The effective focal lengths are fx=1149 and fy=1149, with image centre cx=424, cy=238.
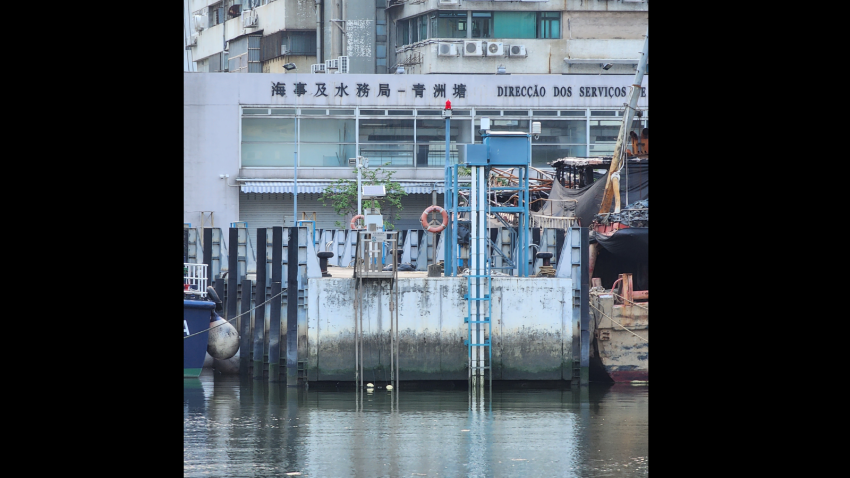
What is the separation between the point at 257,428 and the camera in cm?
1983

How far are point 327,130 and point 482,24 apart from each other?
49.4 feet

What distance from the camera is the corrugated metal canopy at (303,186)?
48094mm

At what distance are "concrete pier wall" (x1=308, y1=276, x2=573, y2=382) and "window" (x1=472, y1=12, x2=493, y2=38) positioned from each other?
39249mm

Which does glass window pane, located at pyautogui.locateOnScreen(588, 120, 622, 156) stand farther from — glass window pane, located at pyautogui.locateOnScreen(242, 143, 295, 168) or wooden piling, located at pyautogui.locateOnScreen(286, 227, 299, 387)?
wooden piling, located at pyautogui.locateOnScreen(286, 227, 299, 387)

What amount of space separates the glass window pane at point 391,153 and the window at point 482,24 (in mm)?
13823

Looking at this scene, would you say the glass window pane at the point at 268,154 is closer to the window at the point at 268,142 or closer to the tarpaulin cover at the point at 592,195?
the window at the point at 268,142

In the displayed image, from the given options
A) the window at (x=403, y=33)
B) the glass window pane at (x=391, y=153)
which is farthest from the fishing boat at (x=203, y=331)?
the window at (x=403, y=33)

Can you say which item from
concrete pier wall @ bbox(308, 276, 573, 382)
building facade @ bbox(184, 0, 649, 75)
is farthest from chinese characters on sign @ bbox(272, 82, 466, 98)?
concrete pier wall @ bbox(308, 276, 573, 382)

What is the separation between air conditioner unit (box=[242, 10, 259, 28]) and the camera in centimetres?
6944

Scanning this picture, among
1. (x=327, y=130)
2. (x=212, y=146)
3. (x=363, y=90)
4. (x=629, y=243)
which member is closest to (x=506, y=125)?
(x=363, y=90)
